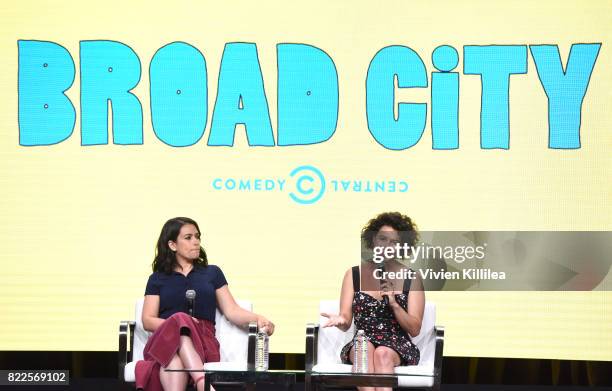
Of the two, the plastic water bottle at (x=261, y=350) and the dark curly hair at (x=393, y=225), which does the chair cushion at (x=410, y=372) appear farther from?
the dark curly hair at (x=393, y=225)

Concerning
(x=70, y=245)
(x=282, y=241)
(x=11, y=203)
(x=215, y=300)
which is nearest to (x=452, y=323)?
(x=282, y=241)

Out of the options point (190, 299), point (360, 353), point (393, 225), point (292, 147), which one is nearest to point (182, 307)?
point (190, 299)

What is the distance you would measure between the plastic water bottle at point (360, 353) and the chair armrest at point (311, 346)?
23 centimetres

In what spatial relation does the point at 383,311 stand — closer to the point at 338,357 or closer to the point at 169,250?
the point at 338,357

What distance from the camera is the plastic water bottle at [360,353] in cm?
562

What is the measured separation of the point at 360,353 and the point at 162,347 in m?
1.05

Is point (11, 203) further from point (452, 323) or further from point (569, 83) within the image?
point (569, 83)

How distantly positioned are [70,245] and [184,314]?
151 cm

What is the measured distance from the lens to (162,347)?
18.4 feet
